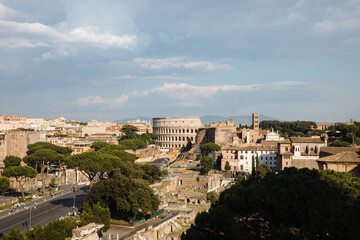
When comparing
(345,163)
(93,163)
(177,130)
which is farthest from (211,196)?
(177,130)

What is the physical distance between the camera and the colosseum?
13212cm

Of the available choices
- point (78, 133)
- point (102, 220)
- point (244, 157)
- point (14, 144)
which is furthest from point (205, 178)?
point (78, 133)

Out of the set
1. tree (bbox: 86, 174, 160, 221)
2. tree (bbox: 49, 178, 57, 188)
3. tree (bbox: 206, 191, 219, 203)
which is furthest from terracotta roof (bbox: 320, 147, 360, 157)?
tree (bbox: 49, 178, 57, 188)

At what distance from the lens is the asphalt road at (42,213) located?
3064 cm

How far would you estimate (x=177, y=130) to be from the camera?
Answer: 440ft

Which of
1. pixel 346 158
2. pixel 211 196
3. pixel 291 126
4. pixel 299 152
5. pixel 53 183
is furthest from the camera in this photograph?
pixel 291 126

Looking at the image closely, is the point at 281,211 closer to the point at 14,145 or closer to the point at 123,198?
the point at 123,198

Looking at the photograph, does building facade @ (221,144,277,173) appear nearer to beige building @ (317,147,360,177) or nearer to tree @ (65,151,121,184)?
beige building @ (317,147,360,177)

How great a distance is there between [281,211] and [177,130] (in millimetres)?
116994

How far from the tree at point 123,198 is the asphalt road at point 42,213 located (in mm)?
4821

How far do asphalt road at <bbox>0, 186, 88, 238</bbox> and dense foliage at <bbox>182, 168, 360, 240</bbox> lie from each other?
18246mm

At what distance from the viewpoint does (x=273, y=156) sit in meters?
66.8

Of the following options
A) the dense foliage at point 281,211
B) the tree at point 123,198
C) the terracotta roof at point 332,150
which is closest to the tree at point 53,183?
the tree at point 123,198

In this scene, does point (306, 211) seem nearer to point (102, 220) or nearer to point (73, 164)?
point (102, 220)
